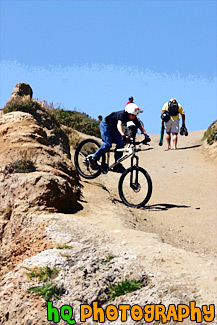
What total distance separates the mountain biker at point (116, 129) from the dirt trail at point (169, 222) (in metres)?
0.81

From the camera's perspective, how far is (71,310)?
5.79 meters

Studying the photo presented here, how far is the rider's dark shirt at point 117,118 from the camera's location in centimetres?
1157

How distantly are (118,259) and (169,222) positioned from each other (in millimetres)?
4249

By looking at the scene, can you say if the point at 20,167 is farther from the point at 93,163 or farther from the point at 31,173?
the point at 93,163

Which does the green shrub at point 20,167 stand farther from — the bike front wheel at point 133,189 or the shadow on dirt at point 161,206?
the shadow on dirt at point 161,206

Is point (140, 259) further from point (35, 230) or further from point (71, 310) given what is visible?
point (35, 230)

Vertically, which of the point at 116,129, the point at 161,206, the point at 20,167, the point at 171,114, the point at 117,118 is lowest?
the point at 161,206

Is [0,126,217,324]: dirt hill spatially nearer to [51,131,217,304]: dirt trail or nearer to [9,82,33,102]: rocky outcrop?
[51,131,217,304]: dirt trail

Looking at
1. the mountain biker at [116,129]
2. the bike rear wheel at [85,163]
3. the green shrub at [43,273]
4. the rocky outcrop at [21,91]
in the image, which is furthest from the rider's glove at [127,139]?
the rocky outcrop at [21,91]

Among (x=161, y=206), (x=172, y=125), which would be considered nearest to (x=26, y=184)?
(x=161, y=206)

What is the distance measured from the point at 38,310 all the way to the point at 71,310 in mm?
455

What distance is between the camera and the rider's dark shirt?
11.6m

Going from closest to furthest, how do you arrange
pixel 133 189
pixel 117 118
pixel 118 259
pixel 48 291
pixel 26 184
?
pixel 48 291, pixel 118 259, pixel 26 184, pixel 133 189, pixel 117 118

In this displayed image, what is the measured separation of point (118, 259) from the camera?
21.0ft
